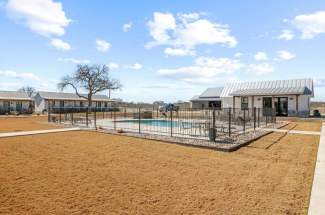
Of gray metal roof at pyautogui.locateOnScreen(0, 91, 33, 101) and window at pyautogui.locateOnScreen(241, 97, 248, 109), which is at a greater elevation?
gray metal roof at pyautogui.locateOnScreen(0, 91, 33, 101)

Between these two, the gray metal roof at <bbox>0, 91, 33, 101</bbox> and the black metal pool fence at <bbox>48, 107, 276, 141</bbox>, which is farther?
the gray metal roof at <bbox>0, 91, 33, 101</bbox>

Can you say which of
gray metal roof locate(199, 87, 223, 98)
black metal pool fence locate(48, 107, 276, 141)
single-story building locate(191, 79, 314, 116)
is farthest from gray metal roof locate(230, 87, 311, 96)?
gray metal roof locate(199, 87, 223, 98)

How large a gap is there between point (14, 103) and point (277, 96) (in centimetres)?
4407

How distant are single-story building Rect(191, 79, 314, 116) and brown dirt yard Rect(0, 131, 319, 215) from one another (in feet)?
68.9

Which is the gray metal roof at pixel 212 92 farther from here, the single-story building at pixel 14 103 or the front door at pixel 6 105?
the front door at pixel 6 105

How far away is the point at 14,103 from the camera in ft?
146

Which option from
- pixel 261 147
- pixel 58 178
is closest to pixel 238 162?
pixel 261 147

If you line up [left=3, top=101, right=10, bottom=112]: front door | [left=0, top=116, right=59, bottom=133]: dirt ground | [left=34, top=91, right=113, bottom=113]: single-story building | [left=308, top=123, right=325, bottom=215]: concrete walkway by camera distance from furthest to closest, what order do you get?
1. [left=34, top=91, right=113, bottom=113]: single-story building
2. [left=3, top=101, right=10, bottom=112]: front door
3. [left=0, top=116, right=59, bottom=133]: dirt ground
4. [left=308, top=123, right=325, bottom=215]: concrete walkway

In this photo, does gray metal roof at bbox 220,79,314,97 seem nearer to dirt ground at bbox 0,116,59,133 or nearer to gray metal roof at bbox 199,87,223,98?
gray metal roof at bbox 199,87,223,98

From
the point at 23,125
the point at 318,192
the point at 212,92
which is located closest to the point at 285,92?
the point at 212,92

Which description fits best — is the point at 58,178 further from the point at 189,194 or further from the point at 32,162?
the point at 189,194

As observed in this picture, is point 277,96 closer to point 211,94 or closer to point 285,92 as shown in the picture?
point 285,92

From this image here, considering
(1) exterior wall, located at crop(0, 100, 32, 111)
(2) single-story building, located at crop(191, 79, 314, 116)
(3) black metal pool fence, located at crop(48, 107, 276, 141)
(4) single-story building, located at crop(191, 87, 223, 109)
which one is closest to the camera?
(3) black metal pool fence, located at crop(48, 107, 276, 141)

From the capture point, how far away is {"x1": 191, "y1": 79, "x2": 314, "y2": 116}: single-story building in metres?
27.6
